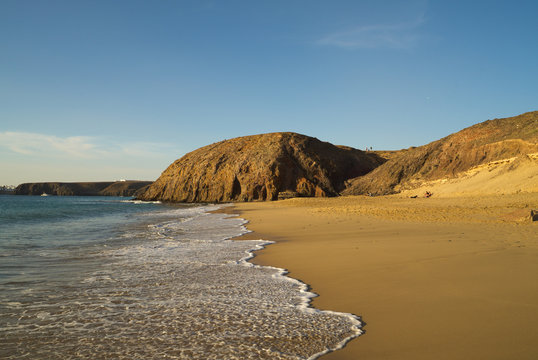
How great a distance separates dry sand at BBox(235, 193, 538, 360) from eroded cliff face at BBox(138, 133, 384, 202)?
38.2 meters

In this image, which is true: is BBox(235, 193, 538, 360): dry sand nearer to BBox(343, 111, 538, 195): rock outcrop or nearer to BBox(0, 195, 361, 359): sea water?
BBox(0, 195, 361, 359): sea water

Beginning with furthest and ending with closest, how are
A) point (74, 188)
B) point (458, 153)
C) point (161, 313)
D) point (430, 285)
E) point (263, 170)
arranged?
point (74, 188)
point (263, 170)
point (458, 153)
point (430, 285)
point (161, 313)

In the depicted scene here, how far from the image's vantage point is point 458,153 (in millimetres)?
31469

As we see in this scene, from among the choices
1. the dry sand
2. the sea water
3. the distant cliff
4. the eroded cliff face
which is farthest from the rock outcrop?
the distant cliff

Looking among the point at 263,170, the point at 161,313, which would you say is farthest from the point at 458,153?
the point at 161,313

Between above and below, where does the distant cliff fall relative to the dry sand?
above

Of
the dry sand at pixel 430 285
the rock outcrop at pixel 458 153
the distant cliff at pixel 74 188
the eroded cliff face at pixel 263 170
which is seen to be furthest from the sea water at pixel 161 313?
the distant cliff at pixel 74 188

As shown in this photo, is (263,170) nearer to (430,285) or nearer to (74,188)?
(430,285)

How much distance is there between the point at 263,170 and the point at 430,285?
44.4 m

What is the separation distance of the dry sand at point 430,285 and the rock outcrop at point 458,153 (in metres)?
19.5

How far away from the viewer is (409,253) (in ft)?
22.9

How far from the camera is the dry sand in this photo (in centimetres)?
300

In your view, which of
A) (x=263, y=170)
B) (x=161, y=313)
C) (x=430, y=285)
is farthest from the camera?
(x=263, y=170)

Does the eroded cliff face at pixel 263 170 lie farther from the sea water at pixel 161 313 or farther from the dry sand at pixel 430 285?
the sea water at pixel 161 313
